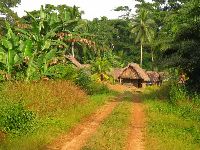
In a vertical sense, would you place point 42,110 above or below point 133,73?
above

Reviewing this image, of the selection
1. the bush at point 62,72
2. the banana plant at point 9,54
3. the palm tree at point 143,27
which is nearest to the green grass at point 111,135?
the bush at point 62,72

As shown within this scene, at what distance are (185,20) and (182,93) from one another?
14.5 feet

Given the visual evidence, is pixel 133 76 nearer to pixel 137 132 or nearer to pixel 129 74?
pixel 129 74

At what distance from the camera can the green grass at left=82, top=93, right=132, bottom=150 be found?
8562mm

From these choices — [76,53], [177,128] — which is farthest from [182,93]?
[76,53]

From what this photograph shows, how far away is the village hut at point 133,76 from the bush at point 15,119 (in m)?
37.2

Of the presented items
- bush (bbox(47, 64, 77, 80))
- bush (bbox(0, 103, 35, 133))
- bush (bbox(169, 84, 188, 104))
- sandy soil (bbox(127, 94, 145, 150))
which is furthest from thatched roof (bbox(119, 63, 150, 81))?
bush (bbox(0, 103, 35, 133))

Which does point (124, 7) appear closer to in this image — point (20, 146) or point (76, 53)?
point (76, 53)

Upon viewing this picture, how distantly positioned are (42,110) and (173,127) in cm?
444

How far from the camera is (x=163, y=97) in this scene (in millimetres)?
20422

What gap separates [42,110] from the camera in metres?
11.8

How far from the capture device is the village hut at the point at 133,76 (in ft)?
154

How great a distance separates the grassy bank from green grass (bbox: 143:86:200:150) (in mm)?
2650

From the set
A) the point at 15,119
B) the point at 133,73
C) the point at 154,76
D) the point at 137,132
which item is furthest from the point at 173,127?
the point at 154,76
